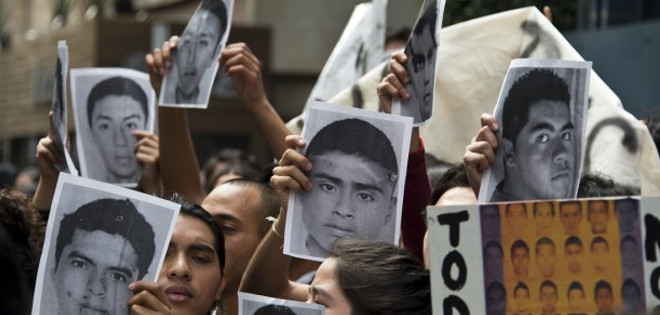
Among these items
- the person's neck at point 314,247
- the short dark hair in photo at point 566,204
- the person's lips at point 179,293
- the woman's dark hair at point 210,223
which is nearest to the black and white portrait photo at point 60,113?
the woman's dark hair at point 210,223

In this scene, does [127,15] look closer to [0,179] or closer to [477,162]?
[0,179]

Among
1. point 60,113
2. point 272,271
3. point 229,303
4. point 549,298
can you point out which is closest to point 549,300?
point 549,298

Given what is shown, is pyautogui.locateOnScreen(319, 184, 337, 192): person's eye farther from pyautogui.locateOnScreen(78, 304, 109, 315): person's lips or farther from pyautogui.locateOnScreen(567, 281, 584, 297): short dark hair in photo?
pyautogui.locateOnScreen(567, 281, 584, 297): short dark hair in photo

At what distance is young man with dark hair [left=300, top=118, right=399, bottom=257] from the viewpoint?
3.71 meters

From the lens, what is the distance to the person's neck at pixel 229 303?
4400mm

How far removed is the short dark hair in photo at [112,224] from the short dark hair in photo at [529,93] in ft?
3.00

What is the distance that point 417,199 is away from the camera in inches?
167

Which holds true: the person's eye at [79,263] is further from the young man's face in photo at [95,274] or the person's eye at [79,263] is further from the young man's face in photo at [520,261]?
the young man's face in photo at [520,261]

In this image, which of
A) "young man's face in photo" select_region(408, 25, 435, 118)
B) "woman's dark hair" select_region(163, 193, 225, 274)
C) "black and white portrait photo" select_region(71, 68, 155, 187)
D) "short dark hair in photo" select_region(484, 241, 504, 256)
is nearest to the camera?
"short dark hair in photo" select_region(484, 241, 504, 256)

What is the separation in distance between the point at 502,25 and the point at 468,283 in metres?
2.49

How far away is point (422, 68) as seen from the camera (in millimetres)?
3957

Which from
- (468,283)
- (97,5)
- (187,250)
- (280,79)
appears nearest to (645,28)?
(187,250)

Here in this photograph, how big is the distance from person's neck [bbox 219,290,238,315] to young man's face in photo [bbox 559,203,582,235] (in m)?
1.89

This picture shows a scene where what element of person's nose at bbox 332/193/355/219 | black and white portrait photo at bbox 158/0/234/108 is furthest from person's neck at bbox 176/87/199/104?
person's nose at bbox 332/193/355/219
